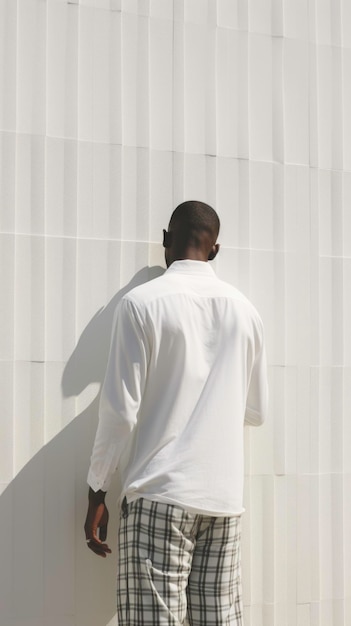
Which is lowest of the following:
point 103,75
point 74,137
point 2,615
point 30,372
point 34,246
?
point 2,615

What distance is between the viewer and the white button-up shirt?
9.00 feet

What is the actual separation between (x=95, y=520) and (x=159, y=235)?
98 cm

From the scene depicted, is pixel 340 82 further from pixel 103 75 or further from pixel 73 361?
pixel 73 361

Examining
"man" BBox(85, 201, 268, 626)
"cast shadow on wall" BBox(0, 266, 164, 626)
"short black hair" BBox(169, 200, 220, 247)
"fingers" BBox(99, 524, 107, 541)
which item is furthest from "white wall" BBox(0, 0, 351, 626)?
"man" BBox(85, 201, 268, 626)

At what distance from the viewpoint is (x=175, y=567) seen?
2713 mm

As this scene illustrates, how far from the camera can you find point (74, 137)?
3.16 meters

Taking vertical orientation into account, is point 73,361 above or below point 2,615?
above

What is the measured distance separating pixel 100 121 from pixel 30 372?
86cm

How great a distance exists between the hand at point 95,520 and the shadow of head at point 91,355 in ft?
1.25

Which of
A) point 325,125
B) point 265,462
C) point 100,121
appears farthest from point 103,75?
point 265,462

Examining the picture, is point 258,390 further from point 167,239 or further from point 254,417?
point 167,239

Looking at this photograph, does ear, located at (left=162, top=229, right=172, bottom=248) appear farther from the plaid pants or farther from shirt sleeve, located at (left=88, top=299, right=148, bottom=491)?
the plaid pants

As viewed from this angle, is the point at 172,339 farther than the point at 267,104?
No

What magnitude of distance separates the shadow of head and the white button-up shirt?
34cm
